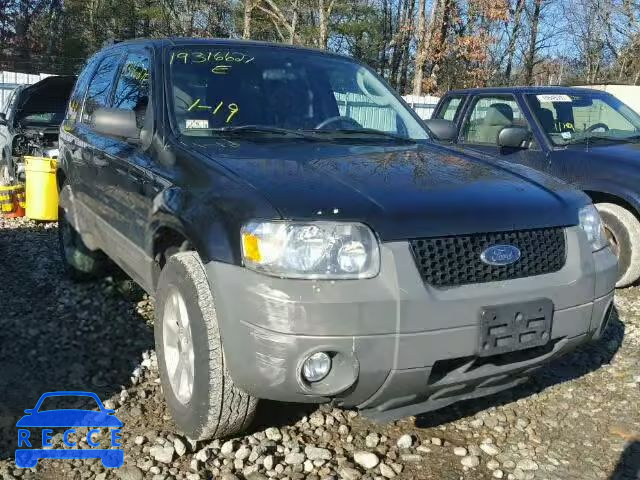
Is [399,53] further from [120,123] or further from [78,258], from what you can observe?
[120,123]

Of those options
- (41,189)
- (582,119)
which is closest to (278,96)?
(582,119)

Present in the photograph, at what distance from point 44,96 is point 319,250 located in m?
9.06

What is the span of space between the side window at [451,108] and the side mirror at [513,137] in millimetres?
1063

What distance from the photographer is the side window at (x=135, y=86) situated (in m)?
3.83

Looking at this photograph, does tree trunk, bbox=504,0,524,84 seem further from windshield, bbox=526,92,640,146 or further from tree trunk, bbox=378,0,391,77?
windshield, bbox=526,92,640,146

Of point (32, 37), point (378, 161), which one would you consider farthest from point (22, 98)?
point (32, 37)

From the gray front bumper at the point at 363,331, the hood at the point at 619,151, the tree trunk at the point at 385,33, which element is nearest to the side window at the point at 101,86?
the gray front bumper at the point at 363,331

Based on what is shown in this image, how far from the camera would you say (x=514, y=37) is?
3200 centimetres

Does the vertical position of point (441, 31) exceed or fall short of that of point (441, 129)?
it exceeds it

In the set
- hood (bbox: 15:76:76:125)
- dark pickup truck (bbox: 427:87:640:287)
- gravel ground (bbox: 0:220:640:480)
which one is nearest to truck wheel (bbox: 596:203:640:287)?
dark pickup truck (bbox: 427:87:640:287)

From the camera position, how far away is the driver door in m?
6.03

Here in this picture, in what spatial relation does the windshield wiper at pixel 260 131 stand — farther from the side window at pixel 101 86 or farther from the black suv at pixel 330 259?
the side window at pixel 101 86

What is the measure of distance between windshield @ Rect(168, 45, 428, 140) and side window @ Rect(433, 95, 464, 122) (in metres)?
2.86

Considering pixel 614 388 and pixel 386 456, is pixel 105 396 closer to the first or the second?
pixel 386 456
